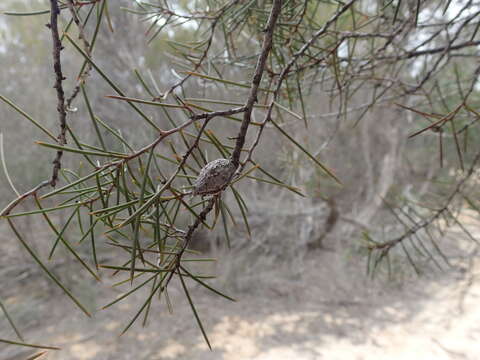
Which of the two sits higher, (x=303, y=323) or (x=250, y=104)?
(x=250, y=104)

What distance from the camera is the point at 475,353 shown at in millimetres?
1341

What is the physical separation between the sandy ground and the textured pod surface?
1681 millimetres

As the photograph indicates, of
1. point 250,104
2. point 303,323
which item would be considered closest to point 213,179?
point 250,104

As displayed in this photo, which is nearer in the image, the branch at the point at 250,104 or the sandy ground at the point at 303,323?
the branch at the point at 250,104

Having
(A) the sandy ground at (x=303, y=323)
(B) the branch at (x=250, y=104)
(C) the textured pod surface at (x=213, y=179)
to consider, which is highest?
(B) the branch at (x=250, y=104)

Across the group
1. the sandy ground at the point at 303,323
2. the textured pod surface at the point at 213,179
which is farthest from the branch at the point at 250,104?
the sandy ground at the point at 303,323

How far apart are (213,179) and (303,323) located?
6.44 feet

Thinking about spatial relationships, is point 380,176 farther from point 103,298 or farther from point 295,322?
point 103,298

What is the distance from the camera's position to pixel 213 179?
0.17 meters

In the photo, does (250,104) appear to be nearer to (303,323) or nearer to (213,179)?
(213,179)

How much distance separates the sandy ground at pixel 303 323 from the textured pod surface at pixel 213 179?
1.68 m

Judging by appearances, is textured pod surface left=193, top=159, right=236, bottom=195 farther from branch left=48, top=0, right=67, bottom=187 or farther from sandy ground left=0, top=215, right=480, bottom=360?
sandy ground left=0, top=215, right=480, bottom=360

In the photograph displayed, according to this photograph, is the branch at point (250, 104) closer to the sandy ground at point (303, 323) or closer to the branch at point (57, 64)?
the branch at point (57, 64)

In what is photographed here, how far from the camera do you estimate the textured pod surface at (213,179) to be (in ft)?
0.55
